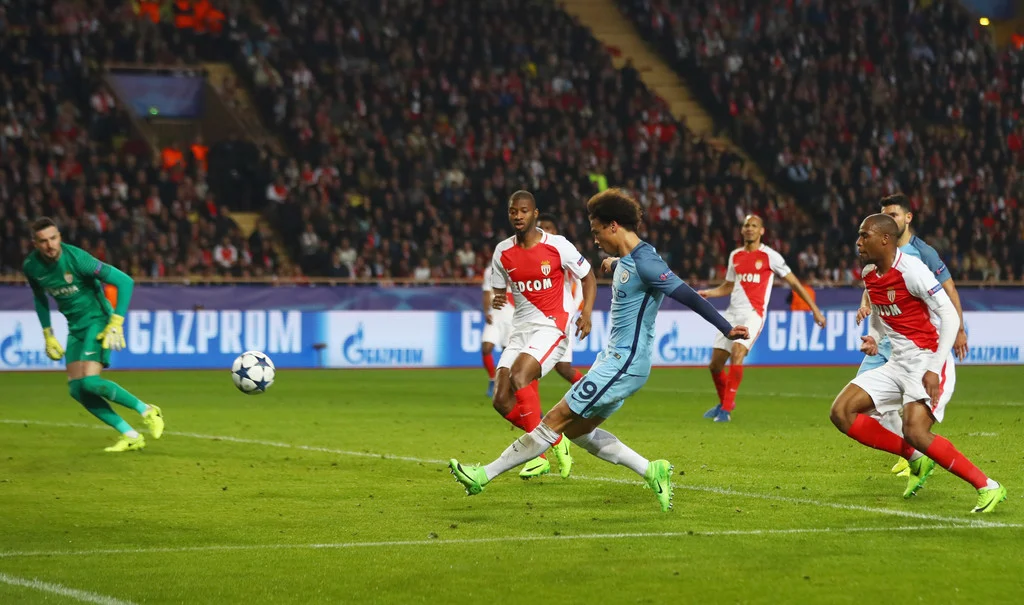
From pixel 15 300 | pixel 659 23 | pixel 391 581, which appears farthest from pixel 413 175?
pixel 391 581

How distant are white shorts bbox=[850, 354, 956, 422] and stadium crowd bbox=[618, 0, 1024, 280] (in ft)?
77.5

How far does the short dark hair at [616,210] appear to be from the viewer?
8.68 meters

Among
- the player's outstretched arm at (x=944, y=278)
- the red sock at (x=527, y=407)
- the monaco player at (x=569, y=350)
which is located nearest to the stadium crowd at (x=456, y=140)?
the monaco player at (x=569, y=350)

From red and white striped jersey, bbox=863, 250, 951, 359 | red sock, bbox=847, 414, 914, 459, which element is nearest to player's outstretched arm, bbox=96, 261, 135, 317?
red sock, bbox=847, 414, 914, 459

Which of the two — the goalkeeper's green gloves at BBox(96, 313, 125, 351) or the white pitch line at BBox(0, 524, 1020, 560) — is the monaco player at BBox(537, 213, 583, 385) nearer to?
the white pitch line at BBox(0, 524, 1020, 560)

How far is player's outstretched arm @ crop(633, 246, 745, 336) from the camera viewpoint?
843cm

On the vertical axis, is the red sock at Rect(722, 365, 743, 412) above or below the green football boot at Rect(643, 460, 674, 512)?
below

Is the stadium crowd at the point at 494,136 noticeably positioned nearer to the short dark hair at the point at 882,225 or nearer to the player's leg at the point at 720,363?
the player's leg at the point at 720,363

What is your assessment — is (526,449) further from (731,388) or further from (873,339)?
Answer: (731,388)

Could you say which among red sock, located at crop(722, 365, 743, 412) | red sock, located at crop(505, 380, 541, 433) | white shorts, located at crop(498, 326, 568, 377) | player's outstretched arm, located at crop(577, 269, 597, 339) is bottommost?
red sock, located at crop(722, 365, 743, 412)

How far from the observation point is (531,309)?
1153 centimetres

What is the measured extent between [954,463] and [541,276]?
12.7 feet

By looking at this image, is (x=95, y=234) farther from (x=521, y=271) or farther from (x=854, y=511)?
(x=854, y=511)

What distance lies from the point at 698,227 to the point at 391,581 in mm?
25834
